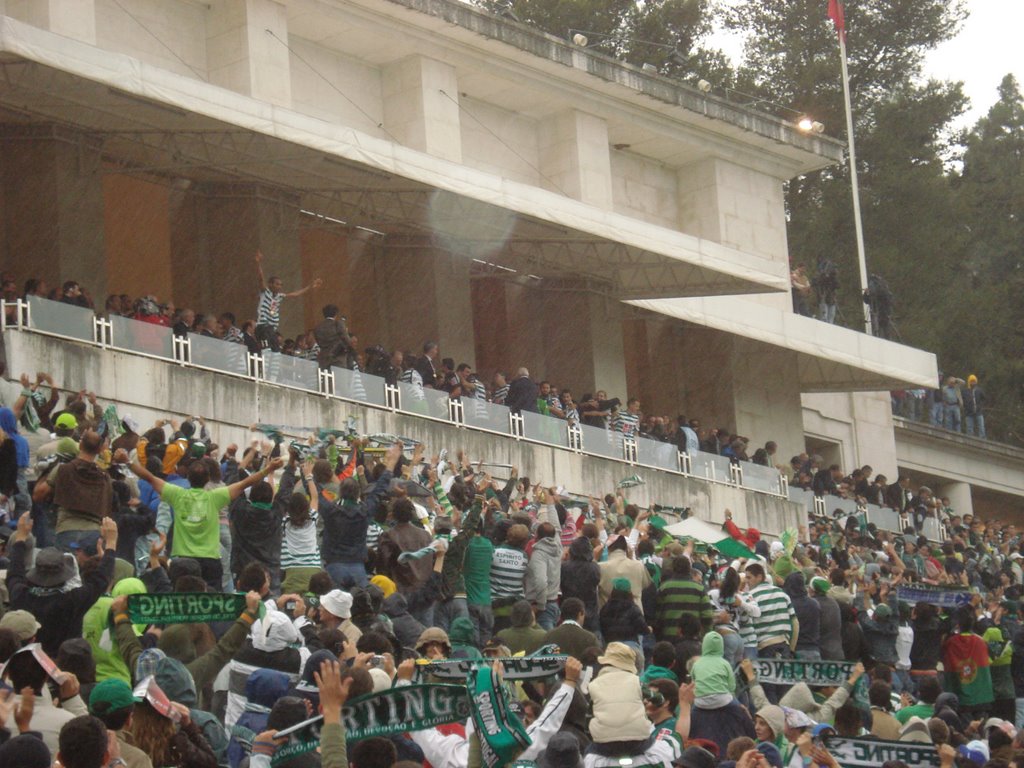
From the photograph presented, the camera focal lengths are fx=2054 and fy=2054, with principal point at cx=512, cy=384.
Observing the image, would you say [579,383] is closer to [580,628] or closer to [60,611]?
[580,628]

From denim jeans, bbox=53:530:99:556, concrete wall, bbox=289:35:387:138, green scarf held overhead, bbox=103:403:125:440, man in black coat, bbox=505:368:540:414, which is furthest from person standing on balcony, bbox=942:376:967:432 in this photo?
denim jeans, bbox=53:530:99:556

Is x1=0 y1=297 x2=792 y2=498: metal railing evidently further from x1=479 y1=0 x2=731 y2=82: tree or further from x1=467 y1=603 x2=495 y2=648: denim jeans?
x1=479 y1=0 x2=731 y2=82: tree

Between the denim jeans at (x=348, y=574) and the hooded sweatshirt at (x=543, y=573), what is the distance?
1.68 m

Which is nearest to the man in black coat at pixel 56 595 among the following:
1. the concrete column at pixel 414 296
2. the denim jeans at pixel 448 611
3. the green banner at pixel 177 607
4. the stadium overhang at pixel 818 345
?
the green banner at pixel 177 607

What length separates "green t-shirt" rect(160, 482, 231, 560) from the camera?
48.3ft

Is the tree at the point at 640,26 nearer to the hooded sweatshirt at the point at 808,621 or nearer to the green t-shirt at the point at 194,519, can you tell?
the hooded sweatshirt at the point at 808,621

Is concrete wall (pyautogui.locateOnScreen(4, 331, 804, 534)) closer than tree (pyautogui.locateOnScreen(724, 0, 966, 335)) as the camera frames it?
Yes

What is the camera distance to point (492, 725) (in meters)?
10.2

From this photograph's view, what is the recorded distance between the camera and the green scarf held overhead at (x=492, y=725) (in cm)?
1019

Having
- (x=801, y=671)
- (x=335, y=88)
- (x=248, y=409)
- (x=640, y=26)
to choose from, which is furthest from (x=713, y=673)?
(x=640, y=26)

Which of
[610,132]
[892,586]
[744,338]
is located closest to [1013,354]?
[744,338]

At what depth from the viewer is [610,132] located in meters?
36.0

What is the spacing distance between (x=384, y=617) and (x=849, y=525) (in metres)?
19.0

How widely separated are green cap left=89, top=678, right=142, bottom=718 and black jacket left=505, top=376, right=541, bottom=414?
753 inches
